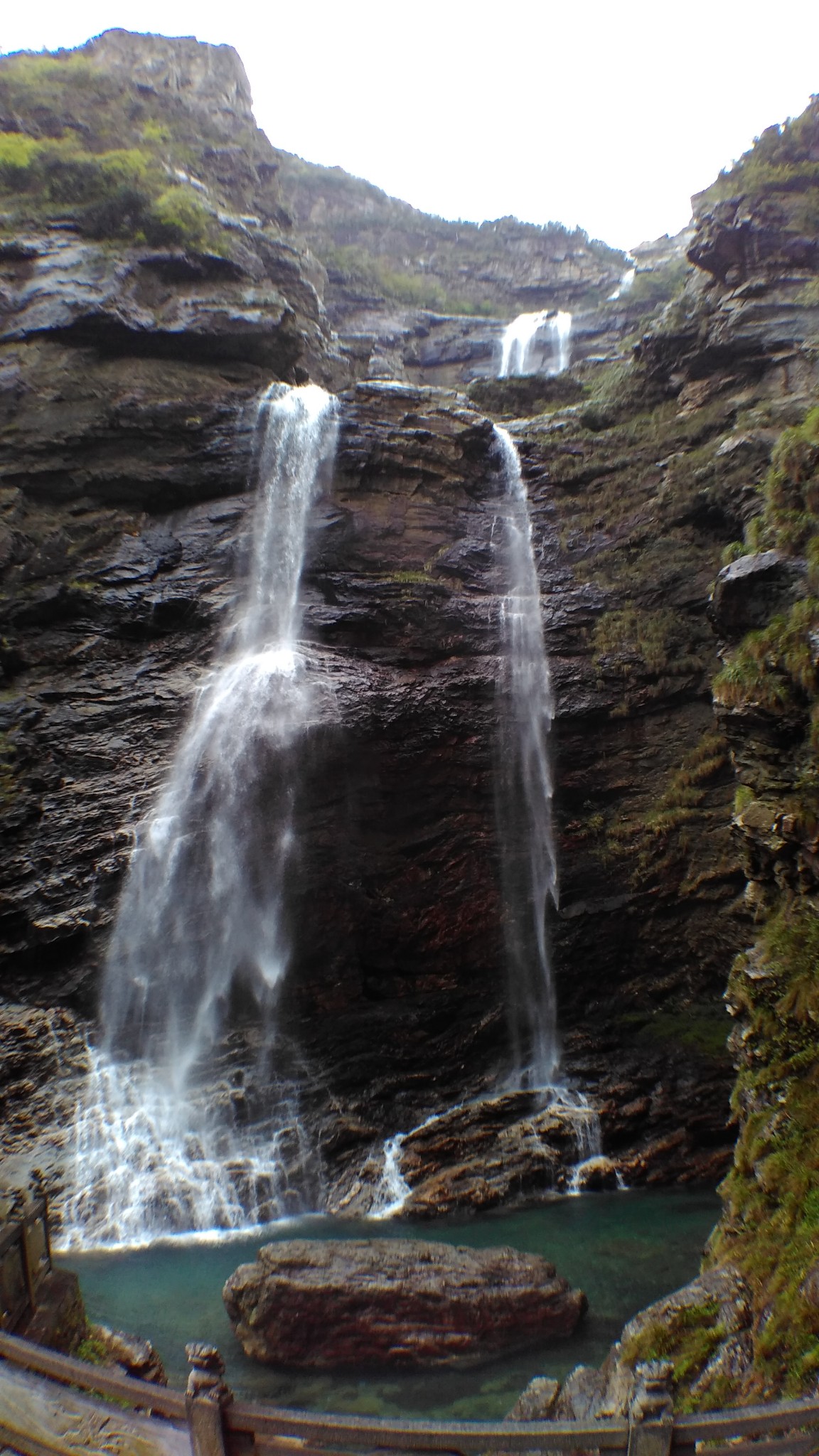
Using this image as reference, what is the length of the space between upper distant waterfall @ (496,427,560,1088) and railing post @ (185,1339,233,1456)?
11.7 meters

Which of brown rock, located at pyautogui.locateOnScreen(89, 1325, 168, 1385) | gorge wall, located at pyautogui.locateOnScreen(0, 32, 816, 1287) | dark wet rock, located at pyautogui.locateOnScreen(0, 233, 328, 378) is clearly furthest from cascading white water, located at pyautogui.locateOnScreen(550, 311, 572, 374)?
brown rock, located at pyautogui.locateOnScreen(89, 1325, 168, 1385)

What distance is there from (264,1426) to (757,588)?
10144 millimetres

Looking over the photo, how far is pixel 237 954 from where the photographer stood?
48.0ft

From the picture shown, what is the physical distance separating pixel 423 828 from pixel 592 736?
13.2ft

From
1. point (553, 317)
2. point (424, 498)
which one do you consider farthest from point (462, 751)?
point (553, 317)

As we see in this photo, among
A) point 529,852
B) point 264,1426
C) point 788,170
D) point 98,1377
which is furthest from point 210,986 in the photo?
point 788,170

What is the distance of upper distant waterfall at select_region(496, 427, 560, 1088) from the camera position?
15.2m

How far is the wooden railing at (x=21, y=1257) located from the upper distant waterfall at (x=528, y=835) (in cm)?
1010

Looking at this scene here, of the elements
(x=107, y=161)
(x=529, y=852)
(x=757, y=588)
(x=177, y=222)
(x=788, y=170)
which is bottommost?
(x=529, y=852)

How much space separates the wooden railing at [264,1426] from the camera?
329cm

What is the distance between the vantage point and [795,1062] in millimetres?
8117

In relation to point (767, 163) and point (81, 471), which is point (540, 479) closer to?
point (767, 163)

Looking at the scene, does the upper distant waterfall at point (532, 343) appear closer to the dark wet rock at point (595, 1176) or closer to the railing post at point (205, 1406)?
the dark wet rock at point (595, 1176)

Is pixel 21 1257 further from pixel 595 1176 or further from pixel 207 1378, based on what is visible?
pixel 595 1176
